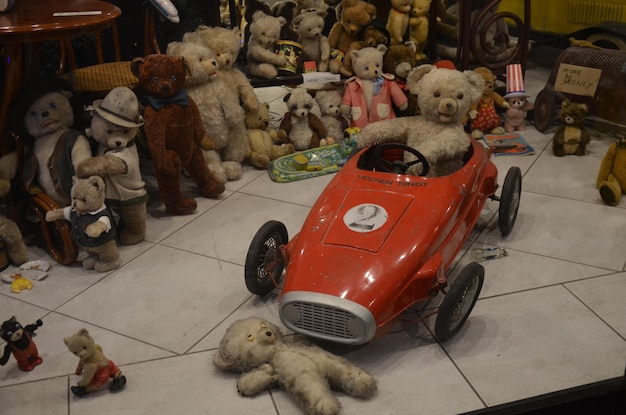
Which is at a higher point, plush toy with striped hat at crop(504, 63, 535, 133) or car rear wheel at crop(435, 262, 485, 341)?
plush toy with striped hat at crop(504, 63, 535, 133)

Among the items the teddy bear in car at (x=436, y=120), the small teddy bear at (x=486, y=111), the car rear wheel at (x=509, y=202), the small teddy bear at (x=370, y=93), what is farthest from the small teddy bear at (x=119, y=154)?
the small teddy bear at (x=486, y=111)

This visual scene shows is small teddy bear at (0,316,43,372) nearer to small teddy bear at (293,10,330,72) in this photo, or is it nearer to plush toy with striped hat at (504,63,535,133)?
small teddy bear at (293,10,330,72)

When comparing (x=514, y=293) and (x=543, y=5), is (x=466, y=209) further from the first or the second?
(x=543, y=5)

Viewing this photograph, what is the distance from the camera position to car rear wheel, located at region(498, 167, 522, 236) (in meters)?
2.92

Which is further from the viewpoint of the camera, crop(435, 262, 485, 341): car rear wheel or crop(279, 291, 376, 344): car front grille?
crop(435, 262, 485, 341): car rear wheel

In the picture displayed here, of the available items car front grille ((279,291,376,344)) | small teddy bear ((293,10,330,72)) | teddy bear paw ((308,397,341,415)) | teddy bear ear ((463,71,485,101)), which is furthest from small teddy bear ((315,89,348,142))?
teddy bear paw ((308,397,341,415))

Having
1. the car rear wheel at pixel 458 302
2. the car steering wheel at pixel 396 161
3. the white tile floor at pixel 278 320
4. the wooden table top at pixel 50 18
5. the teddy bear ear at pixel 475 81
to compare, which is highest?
the wooden table top at pixel 50 18

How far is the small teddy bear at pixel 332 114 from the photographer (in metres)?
3.98

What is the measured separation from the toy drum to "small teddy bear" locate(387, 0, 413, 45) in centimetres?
Answer: 53

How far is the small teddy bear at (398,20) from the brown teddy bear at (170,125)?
1.33 meters

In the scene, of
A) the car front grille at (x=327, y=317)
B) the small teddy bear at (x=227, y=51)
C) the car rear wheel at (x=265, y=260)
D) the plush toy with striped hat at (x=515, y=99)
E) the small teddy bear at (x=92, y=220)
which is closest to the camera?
the car front grille at (x=327, y=317)

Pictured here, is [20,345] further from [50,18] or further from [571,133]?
[571,133]

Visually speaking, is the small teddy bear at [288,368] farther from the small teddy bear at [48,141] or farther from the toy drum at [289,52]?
the toy drum at [289,52]

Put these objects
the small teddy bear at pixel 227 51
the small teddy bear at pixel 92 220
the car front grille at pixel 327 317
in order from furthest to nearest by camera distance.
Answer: the small teddy bear at pixel 227 51
the small teddy bear at pixel 92 220
the car front grille at pixel 327 317
